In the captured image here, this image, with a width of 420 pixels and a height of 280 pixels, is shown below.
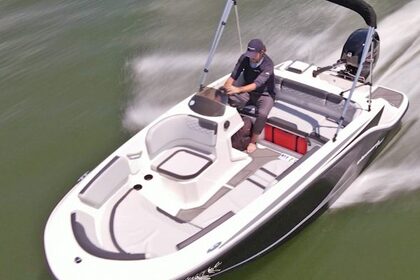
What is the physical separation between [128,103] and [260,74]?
2836 millimetres

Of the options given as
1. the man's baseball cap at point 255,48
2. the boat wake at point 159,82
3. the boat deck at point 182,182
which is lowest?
the boat wake at point 159,82

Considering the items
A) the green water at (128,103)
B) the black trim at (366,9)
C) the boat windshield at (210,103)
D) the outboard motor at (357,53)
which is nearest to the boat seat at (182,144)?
the boat windshield at (210,103)

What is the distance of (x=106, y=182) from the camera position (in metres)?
5.87

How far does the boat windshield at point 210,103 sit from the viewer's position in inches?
247

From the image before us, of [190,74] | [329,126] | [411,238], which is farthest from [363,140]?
[190,74]

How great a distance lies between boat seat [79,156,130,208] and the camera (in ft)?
18.7

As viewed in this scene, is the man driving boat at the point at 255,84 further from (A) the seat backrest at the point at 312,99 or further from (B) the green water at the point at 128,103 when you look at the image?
(B) the green water at the point at 128,103

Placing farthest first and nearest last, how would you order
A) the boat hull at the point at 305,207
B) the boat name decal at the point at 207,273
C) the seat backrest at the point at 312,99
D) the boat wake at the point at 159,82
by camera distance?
the boat wake at the point at 159,82, the seat backrest at the point at 312,99, the boat hull at the point at 305,207, the boat name decal at the point at 207,273

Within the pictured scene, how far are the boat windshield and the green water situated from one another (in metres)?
1.79

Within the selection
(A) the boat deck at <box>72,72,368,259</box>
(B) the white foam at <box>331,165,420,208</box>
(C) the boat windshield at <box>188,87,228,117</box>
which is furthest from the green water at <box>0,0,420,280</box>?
(C) the boat windshield at <box>188,87,228,117</box>

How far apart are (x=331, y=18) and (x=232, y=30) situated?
1.87 metres

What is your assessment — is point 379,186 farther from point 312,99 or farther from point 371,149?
point 312,99

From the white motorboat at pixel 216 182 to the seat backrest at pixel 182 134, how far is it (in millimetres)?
12

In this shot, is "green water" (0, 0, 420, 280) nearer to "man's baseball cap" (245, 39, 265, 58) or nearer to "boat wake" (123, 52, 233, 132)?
"boat wake" (123, 52, 233, 132)
